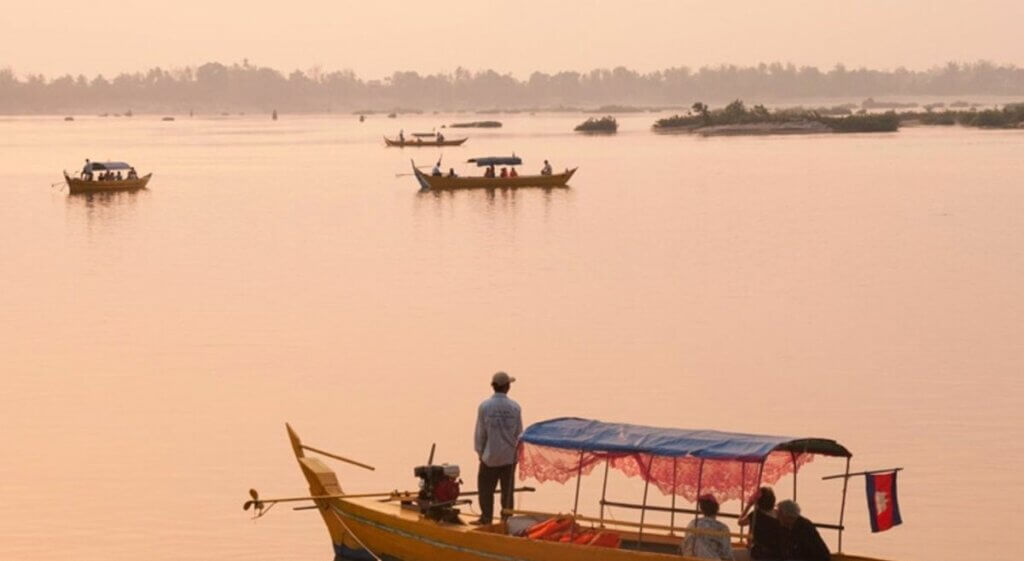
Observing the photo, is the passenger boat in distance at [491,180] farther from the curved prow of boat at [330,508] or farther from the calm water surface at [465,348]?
the curved prow of boat at [330,508]

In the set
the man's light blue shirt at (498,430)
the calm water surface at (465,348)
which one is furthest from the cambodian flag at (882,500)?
the calm water surface at (465,348)

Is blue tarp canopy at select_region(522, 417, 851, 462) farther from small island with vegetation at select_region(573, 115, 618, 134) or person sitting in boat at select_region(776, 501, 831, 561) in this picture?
small island with vegetation at select_region(573, 115, 618, 134)

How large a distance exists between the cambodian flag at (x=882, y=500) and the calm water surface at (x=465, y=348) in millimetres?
3311

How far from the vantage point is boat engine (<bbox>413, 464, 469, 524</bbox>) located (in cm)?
1653

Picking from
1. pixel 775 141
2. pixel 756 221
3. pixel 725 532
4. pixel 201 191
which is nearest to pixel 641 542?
pixel 725 532

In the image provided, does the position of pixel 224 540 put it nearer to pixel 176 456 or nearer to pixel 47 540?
pixel 47 540

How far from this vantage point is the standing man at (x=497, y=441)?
1658 cm

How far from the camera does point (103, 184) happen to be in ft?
269

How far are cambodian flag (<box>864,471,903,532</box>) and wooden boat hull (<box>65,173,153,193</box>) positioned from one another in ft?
223

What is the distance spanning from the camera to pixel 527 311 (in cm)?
3622

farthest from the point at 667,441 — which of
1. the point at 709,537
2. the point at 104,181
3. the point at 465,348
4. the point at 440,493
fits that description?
the point at 104,181

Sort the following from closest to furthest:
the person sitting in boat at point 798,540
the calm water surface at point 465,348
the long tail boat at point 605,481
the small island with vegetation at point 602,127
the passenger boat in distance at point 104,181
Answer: the person sitting in boat at point 798,540, the long tail boat at point 605,481, the calm water surface at point 465,348, the passenger boat in distance at point 104,181, the small island with vegetation at point 602,127

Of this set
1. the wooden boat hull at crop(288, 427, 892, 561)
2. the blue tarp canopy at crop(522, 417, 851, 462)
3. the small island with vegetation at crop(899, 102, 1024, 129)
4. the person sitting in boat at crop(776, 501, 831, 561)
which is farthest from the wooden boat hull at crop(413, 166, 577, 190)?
the small island with vegetation at crop(899, 102, 1024, 129)

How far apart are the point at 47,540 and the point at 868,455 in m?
9.54
